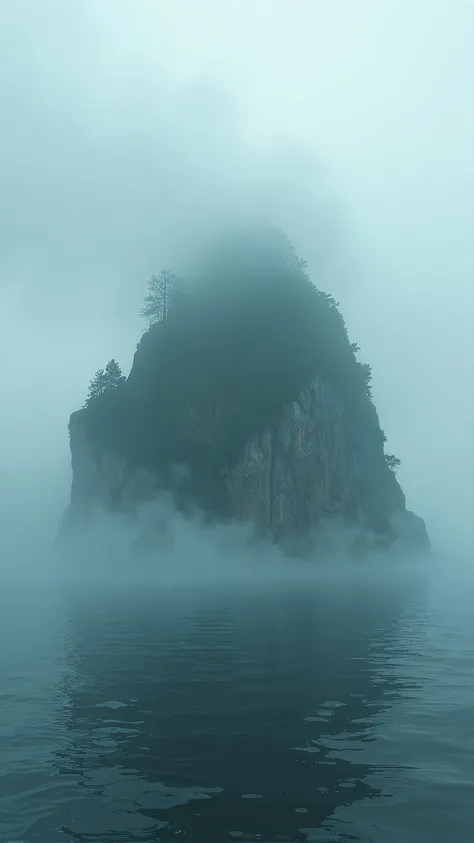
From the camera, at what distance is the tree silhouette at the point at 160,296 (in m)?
136

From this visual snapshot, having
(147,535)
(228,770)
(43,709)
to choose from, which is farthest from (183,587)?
(228,770)

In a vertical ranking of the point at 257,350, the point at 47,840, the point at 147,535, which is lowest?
the point at 47,840

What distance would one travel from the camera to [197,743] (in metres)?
14.4

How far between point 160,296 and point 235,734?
127m

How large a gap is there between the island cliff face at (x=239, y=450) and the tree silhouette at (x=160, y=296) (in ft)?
27.4

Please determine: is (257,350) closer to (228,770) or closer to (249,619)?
(249,619)

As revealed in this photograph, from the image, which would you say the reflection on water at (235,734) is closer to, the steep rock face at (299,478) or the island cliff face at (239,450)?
the steep rock face at (299,478)

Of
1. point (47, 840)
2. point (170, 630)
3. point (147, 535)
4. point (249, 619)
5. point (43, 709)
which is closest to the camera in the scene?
point (47, 840)

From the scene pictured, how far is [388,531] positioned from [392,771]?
105529 millimetres

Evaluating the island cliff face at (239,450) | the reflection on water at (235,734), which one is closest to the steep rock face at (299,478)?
the island cliff face at (239,450)

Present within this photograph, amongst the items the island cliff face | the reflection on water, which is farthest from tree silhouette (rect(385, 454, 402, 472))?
the reflection on water

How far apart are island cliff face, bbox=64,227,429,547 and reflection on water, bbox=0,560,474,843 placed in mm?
68876

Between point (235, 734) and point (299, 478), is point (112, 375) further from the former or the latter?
point (235, 734)

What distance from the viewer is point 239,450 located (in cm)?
10300
